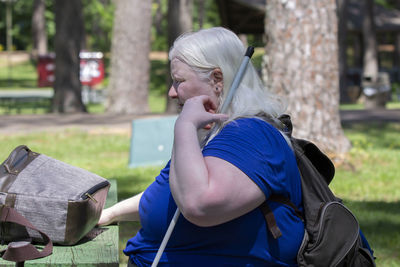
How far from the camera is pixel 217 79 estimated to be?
2.49 m

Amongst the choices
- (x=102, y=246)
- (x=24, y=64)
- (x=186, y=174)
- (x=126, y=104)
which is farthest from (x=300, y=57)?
(x=24, y=64)

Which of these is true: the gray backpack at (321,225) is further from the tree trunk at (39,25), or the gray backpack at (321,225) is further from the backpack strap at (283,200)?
the tree trunk at (39,25)

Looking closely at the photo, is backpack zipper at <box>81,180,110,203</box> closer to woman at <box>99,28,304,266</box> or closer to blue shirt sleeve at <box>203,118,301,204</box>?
woman at <box>99,28,304,266</box>

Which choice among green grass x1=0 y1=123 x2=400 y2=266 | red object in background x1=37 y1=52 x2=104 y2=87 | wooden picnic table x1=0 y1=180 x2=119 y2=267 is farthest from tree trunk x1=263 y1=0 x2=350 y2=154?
red object in background x1=37 y1=52 x2=104 y2=87

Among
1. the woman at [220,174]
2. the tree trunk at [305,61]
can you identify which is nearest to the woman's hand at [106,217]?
the woman at [220,174]

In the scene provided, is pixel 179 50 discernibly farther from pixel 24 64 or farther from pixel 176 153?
pixel 24 64

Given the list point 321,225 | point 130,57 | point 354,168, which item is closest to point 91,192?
point 321,225

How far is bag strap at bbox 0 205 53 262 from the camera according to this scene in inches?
97.9

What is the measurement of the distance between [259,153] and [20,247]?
931 millimetres

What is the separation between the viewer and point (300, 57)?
7.81 m

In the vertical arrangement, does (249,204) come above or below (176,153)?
below

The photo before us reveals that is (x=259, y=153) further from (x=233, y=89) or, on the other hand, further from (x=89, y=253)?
(x=89, y=253)

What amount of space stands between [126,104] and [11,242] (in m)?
13.2

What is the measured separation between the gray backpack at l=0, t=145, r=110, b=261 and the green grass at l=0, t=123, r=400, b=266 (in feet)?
→ 6.08
